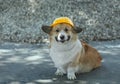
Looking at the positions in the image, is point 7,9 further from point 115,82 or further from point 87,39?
point 115,82

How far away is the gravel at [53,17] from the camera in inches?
330

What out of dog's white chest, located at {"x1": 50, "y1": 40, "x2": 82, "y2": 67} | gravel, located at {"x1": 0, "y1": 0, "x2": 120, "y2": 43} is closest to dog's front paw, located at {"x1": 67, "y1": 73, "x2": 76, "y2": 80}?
dog's white chest, located at {"x1": 50, "y1": 40, "x2": 82, "y2": 67}

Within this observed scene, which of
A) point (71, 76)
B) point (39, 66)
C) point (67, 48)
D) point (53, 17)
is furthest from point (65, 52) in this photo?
point (53, 17)

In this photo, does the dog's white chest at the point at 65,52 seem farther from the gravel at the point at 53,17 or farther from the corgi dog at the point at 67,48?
the gravel at the point at 53,17

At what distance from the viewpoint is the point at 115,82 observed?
5719 mm

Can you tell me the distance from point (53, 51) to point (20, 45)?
225cm

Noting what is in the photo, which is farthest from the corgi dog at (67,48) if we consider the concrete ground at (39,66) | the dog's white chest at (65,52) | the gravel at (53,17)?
the gravel at (53,17)

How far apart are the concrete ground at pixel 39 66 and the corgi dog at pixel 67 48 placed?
5.8 inches

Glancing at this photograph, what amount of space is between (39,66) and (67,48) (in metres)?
1.01

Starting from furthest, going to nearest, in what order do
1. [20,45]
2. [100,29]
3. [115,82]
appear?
[100,29] < [20,45] < [115,82]

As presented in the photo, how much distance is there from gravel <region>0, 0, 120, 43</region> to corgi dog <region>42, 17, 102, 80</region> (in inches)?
91.3

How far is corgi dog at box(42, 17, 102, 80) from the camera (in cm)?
554

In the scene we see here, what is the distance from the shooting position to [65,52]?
18.7ft

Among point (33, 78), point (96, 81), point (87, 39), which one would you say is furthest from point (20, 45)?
point (96, 81)
